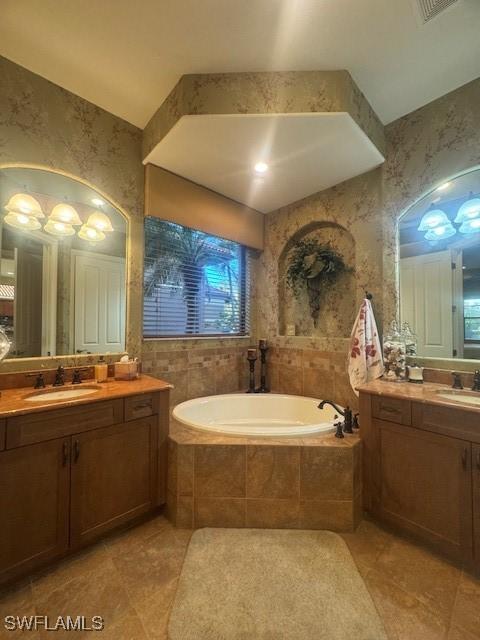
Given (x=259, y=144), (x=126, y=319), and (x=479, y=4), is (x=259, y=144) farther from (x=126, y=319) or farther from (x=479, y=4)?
(x=126, y=319)

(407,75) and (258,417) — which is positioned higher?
(407,75)

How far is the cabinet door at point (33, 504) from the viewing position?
1.21 m

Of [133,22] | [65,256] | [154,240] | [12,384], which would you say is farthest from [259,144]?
[12,384]

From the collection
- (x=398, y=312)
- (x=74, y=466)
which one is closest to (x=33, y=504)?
(x=74, y=466)

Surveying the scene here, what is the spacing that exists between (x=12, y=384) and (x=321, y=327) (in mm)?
2484

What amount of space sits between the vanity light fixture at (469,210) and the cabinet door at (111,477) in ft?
8.28

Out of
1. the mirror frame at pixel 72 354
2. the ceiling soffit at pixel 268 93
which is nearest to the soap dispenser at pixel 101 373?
the mirror frame at pixel 72 354

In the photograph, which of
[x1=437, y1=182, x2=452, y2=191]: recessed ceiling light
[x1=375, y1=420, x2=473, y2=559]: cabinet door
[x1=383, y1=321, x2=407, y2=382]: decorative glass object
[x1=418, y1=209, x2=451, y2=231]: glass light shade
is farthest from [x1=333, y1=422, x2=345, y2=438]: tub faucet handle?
[x1=437, y1=182, x2=452, y2=191]: recessed ceiling light

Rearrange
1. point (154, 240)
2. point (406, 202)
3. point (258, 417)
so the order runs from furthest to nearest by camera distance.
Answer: point (258, 417) → point (154, 240) → point (406, 202)

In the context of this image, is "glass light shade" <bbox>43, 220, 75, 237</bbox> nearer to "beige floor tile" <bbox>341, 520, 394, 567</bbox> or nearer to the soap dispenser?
the soap dispenser

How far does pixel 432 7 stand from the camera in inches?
53.0

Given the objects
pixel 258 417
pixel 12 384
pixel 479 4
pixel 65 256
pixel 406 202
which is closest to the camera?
pixel 479 4

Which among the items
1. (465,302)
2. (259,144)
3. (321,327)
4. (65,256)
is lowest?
(321,327)

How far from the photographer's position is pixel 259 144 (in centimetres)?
193
